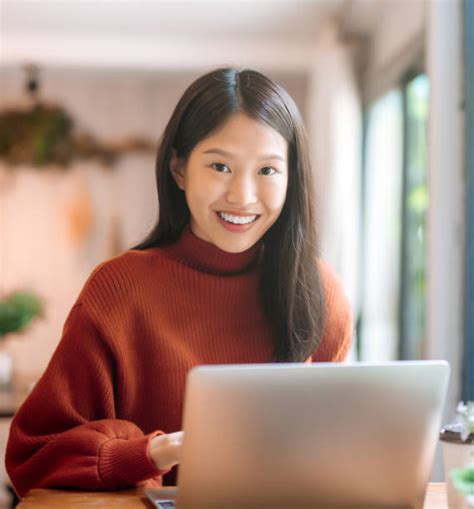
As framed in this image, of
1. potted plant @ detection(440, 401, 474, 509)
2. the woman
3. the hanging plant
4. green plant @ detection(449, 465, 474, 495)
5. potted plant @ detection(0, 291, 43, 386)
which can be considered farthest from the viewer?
the hanging plant

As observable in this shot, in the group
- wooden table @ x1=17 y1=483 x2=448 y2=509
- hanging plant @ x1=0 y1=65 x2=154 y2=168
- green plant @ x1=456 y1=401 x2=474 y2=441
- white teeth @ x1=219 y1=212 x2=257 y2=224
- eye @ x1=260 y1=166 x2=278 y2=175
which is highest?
hanging plant @ x1=0 y1=65 x2=154 y2=168

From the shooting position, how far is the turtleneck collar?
4.99 feet

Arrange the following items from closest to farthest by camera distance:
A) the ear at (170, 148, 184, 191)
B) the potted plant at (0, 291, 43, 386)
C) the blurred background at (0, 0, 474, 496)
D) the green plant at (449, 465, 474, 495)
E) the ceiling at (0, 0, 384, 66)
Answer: the green plant at (449, 465, 474, 495)
the ear at (170, 148, 184, 191)
the blurred background at (0, 0, 474, 496)
the potted plant at (0, 291, 43, 386)
the ceiling at (0, 0, 384, 66)

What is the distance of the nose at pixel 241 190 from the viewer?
1407mm

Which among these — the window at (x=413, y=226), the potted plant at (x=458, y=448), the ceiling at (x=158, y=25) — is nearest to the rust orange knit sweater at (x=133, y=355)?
the potted plant at (x=458, y=448)

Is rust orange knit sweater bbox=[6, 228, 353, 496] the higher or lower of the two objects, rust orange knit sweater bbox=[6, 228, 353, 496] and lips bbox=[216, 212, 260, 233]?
the lower

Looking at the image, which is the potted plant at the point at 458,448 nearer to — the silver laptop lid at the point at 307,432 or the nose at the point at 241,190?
the silver laptop lid at the point at 307,432

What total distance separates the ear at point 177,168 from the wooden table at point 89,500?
0.47 m

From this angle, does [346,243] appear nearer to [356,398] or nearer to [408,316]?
[408,316]

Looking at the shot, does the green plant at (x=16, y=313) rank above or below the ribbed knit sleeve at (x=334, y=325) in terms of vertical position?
below

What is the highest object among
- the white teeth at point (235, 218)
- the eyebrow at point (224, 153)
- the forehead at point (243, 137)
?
the forehead at point (243, 137)

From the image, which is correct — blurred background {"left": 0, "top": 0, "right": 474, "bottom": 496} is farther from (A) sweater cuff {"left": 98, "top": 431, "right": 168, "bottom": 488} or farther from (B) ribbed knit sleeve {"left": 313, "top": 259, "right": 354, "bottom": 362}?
(A) sweater cuff {"left": 98, "top": 431, "right": 168, "bottom": 488}

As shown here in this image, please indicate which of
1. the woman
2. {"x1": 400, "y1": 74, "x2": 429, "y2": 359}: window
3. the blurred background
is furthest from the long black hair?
{"x1": 400, "y1": 74, "x2": 429, "y2": 359}: window

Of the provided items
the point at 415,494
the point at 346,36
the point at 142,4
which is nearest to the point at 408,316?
the point at 346,36
